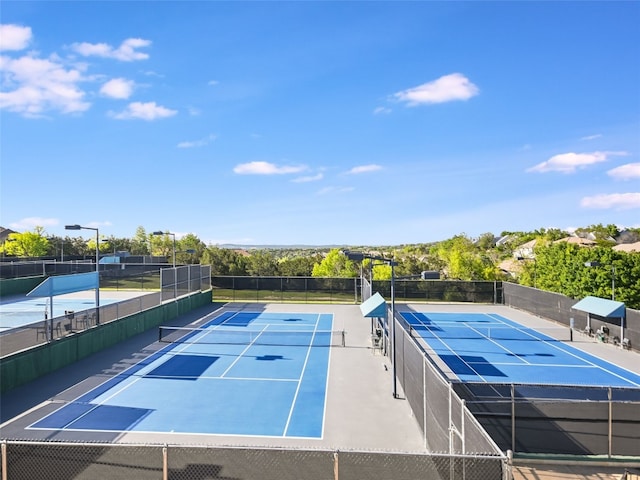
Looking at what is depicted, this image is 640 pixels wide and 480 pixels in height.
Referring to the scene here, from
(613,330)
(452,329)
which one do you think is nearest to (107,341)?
(452,329)

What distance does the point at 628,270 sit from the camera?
3009cm

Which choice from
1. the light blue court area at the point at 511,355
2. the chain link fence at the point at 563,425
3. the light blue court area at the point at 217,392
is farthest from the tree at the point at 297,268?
the chain link fence at the point at 563,425

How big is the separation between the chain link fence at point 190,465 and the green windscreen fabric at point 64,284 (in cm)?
1303

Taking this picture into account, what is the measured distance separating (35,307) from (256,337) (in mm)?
22787

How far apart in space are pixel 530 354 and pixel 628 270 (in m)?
13.3

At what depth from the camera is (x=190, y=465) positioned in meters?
7.39

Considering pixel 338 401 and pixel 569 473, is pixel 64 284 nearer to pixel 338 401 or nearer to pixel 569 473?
pixel 338 401

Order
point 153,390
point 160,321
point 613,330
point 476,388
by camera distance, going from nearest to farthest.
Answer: point 476,388 < point 153,390 < point 613,330 < point 160,321

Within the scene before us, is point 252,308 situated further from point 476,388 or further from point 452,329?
point 476,388

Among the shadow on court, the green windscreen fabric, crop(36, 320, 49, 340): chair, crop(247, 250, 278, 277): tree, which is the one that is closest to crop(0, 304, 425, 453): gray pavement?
the shadow on court

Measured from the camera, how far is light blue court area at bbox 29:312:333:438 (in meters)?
12.9

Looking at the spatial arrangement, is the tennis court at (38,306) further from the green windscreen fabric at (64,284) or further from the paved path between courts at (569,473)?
the paved path between courts at (569,473)

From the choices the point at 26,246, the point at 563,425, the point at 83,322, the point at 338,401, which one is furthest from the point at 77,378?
the point at 26,246

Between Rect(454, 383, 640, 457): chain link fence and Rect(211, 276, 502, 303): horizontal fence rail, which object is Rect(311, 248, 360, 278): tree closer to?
Rect(211, 276, 502, 303): horizontal fence rail
